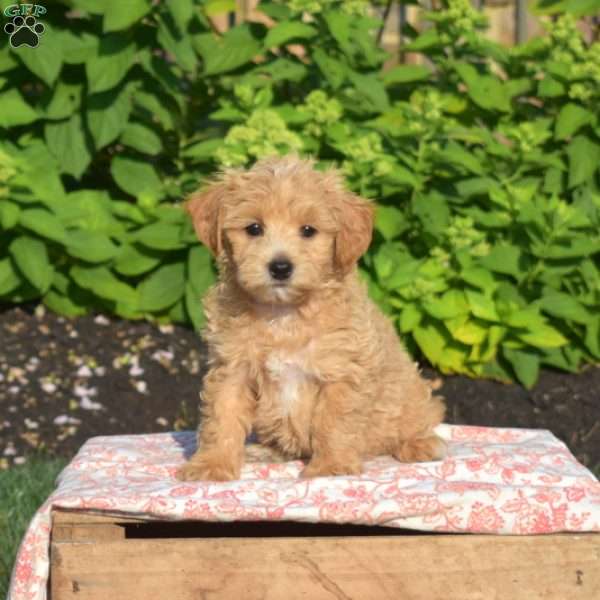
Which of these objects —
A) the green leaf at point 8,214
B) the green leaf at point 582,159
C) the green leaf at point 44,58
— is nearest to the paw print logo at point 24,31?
the green leaf at point 44,58

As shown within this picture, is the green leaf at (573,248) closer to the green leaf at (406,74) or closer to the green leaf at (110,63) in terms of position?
the green leaf at (406,74)

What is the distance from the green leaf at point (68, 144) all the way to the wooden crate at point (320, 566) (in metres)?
3.35

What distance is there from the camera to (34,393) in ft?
22.2

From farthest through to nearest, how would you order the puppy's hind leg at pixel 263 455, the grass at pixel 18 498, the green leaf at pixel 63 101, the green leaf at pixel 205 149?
1. the green leaf at pixel 63 101
2. the green leaf at pixel 205 149
3. the grass at pixel 18 498
4. the puppy's hind leg at pixel 263 455

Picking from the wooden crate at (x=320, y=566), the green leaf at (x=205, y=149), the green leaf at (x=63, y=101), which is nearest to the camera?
the wooden crate at (x=320, y=566)

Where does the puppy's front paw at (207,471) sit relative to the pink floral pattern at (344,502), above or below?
below

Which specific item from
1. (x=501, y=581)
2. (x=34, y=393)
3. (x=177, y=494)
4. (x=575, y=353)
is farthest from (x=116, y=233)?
(x=501, y=581)

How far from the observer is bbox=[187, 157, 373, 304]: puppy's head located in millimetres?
4262

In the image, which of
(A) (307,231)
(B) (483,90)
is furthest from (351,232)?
(B) (483,90)

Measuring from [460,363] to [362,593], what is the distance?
122 inches

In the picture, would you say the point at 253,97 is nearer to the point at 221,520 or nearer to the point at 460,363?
the point at 460,363

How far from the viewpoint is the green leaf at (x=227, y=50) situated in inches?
276

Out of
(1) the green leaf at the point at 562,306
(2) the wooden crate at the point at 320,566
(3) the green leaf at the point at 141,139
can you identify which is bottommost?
(1) the green leaf at the point at 562,306

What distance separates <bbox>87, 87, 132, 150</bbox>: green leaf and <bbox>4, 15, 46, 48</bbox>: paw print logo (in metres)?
0.44
